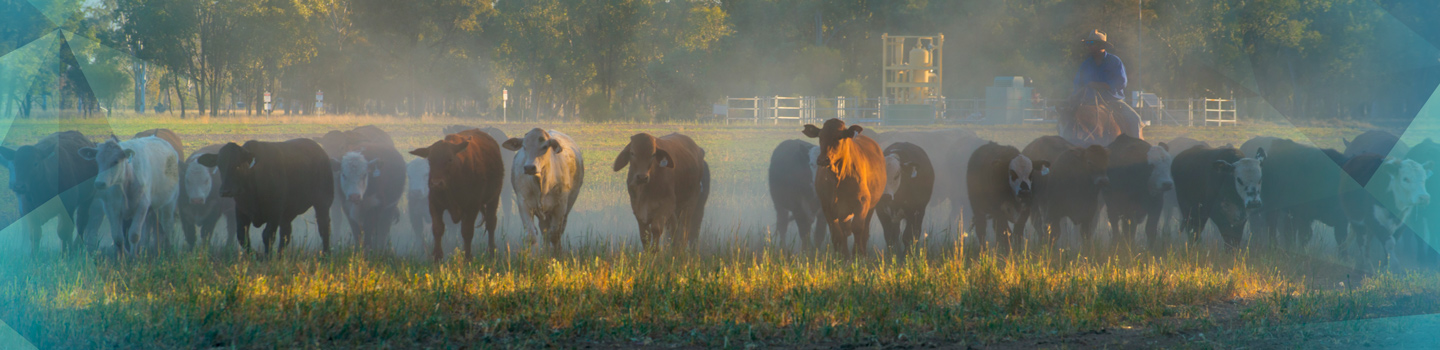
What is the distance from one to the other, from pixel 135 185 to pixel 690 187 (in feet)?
17.6

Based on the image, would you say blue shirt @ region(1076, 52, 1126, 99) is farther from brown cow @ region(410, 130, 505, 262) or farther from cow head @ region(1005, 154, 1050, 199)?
brown cow @ region(410, 130, 505, 262)

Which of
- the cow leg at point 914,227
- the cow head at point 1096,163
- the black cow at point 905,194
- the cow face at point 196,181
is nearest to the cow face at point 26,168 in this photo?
the cow face at point 196,181

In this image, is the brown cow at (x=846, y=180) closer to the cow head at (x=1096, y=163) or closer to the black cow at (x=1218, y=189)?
the cow head at (x=1096, y=163)

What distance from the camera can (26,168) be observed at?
998 centimetres

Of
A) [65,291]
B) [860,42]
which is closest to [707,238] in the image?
[65,291]

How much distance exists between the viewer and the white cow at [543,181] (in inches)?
368

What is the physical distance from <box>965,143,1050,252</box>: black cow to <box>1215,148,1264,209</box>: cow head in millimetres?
1860

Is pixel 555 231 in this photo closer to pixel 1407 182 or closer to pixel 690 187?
pixel 690 187

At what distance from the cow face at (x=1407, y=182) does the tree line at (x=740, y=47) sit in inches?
1170

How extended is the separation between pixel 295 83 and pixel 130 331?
55.1 m

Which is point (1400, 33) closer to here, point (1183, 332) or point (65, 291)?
point (1183, 332)

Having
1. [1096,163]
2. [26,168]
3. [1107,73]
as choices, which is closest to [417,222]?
[26,168]

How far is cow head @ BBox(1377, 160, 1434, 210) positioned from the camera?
9.99 m

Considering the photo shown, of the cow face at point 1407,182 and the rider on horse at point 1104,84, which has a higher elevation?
the rider on horse at point 1104,84
